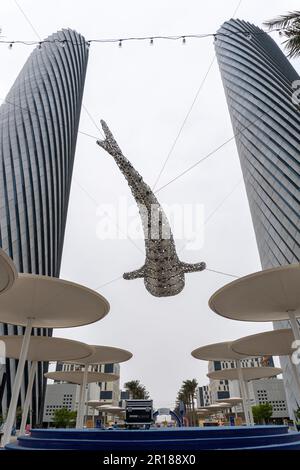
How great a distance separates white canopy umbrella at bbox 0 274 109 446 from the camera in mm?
12969

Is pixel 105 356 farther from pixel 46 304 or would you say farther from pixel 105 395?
A: pixel 105 395

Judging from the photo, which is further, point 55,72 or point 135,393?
point 55,72

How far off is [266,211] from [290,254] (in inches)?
421

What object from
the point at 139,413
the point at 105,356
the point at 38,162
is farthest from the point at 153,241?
the point at 38,162

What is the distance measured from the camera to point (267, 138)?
59.5 metres

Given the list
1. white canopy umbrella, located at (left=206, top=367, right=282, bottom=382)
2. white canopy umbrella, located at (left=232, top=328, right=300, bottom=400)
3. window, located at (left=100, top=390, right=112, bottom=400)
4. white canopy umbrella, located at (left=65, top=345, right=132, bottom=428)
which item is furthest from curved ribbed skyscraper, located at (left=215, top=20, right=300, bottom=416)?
window, located at (left=100, top=390, right=112, bottom=400)

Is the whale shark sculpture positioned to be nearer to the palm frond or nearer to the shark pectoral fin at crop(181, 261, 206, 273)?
the shark pectoral fin at crop(181, 261, 206, 273)

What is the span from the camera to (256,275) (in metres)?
12.4

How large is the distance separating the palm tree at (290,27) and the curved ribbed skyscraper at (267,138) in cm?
3982

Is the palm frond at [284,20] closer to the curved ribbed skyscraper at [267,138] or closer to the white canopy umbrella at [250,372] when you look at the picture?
the white canopy umbrella at [250,372]

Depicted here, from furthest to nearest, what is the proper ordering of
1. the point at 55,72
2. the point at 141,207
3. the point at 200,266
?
the point at 55,72, the point at 200,266, the point at 141,207

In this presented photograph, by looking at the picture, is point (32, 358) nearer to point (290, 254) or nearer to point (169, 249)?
point (169, 249)

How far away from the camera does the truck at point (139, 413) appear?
1431 cm

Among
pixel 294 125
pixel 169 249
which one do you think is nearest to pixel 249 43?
pixel 294 125
